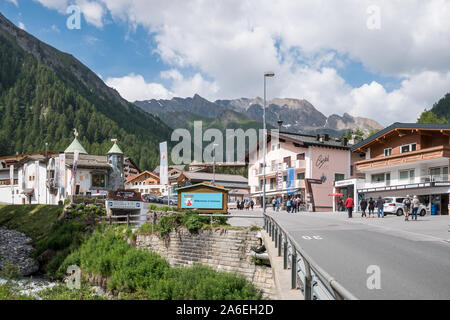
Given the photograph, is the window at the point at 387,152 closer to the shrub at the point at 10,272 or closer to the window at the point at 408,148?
the window at the point at 408,148

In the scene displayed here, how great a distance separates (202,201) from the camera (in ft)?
90.6

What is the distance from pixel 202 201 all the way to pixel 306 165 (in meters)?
28.1

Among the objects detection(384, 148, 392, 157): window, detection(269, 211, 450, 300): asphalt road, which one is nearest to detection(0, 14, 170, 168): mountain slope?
detection(384, 148, 392, 157): window

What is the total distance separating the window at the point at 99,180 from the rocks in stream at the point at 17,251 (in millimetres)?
20135

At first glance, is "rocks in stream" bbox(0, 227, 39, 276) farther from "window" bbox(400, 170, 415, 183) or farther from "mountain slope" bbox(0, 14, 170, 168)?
"mountain slope" bbox(0, 14, 170, 168)

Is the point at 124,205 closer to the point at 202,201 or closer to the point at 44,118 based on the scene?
the point at 202,201

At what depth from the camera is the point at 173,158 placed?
197875 mm

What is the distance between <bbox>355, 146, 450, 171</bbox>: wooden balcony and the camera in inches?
1409

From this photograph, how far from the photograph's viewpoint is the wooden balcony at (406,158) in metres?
35.8

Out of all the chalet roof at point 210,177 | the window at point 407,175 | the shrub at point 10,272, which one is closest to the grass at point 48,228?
the shrub at point 10,272
